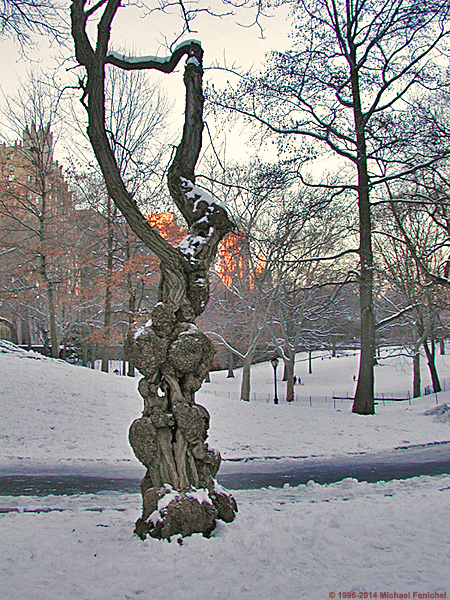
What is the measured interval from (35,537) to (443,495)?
5.64 metres

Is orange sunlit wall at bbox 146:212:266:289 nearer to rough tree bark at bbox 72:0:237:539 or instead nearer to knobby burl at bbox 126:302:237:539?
rough tree bark at bbox 72:0:237:539

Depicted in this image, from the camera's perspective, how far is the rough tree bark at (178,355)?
442 cm

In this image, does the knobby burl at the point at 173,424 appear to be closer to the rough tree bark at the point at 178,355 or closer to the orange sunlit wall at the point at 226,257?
the rough tree bark at the point at 178,355

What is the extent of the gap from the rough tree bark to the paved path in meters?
3.06

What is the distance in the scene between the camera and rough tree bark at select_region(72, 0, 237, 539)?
442cm

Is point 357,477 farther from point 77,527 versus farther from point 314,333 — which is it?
point 314,333

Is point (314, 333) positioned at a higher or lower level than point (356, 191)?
lower

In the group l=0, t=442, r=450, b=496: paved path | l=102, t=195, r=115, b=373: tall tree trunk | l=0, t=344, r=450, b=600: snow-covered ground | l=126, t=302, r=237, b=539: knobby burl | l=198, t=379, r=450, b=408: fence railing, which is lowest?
l=198, t=379, r=450, b=408: fence railing

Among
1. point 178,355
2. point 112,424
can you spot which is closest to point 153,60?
point 178,355

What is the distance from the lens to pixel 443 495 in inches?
254

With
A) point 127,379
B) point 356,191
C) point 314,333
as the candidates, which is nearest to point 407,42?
point 356,191

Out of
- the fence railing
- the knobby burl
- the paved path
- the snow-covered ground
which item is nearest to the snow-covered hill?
the snow-covered ground

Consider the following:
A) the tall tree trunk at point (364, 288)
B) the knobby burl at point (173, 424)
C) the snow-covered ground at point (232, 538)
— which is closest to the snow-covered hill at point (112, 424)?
A: the snow-covered ground at point (232, 538)

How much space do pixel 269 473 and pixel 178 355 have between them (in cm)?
503
